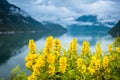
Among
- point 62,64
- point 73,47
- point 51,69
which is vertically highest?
point 73,47

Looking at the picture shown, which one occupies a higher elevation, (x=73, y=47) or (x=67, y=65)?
(x=73, y=47)

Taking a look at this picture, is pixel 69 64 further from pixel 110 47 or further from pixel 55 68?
pixel 110 47

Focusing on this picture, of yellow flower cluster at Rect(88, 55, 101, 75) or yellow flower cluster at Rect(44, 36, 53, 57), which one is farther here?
yellow flower cluster at Rect(88, 55, 101, 75)

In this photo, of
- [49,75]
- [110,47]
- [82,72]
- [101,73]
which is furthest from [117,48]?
[49,75]

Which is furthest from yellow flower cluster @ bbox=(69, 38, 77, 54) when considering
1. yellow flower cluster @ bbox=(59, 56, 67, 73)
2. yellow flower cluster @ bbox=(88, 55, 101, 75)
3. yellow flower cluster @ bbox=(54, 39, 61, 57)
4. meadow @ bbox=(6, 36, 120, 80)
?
Result: yellow flower cluster @ bbox=(59, 56, 67, 73)

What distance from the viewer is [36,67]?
869 centimetres

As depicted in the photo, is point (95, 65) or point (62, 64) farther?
point (95, 65)

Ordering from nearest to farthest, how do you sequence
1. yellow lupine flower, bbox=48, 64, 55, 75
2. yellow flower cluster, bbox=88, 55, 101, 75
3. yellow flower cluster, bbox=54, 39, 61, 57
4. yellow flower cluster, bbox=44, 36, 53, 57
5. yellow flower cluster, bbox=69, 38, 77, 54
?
yellow lupine flower, bbox=48, 64, 55, 75, yellow flower cluster, bbox=44, 36, 53, 57, yellow flower cluster, bbox=88, 55, 101, 75, yellow flower cluster, bbox=54, 39, 61, 57, yellow flower cluster, bbox=69, 38, 77, 54

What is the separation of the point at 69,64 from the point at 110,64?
4.57ft

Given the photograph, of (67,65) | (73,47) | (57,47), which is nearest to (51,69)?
(67,65)

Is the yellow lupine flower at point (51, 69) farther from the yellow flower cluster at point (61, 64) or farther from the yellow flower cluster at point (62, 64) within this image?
the yellow flower cluster at point (62, 64)

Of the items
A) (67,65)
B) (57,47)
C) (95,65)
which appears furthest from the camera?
(57,47)

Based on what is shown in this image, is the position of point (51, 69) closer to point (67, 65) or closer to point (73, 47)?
point (67, 65)

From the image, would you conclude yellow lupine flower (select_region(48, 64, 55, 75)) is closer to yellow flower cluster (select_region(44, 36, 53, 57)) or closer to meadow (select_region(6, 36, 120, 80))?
meadow (select_region(6, 36, 120, 80))
